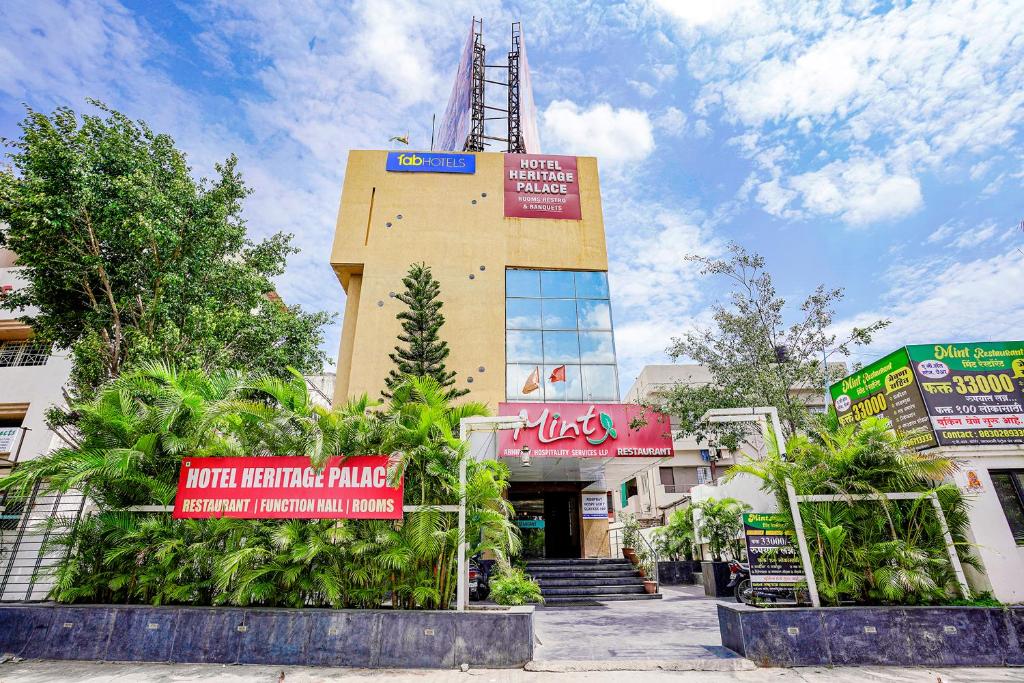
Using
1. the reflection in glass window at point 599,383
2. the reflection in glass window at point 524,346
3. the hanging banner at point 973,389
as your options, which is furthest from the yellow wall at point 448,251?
the hanging banner at point 973,389

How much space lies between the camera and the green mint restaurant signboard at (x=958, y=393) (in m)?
A: 6.01

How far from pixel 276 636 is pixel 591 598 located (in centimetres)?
834

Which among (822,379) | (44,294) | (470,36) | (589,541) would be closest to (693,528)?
(589,541)

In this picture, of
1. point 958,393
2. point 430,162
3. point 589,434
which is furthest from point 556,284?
point 958,393

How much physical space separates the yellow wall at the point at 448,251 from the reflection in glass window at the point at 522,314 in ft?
0.87

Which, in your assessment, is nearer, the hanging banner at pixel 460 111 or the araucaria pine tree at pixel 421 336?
the araucaria pine tree at pixel 421 336

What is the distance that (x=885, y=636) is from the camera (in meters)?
5.00

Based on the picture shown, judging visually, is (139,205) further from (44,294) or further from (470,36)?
(470,36)

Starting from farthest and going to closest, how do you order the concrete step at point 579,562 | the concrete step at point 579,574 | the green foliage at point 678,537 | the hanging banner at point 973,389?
the green foliage at point 678,537 < the concrete step at point 579,562 < the concrete step at point 579,574 < the hanging banner at point 973,389

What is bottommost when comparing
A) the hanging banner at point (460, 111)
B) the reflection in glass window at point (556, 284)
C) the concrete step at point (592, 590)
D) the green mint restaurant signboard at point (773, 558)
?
the concrete step at point (592, 590)

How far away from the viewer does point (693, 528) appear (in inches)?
548

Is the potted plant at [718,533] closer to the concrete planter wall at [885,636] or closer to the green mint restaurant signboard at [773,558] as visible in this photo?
the green mint restaurant signboard at [773,558]

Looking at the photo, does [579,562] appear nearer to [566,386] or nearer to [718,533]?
[718,533]

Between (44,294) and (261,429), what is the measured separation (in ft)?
27.7
